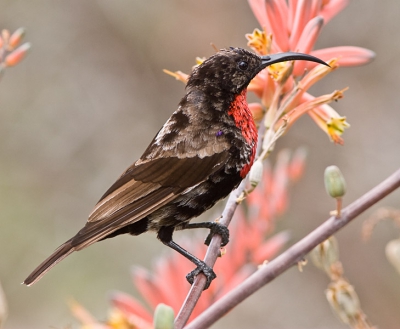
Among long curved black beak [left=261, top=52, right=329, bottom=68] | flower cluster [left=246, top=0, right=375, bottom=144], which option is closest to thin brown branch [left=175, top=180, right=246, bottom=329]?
flower cluster [left=246, top=0, right=375, bottom=144]

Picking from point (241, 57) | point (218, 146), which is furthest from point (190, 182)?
point (241, 57)

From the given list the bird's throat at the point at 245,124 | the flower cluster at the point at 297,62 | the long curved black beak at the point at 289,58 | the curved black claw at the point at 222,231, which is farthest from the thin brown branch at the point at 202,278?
the long curved black beak at the point at 289,58

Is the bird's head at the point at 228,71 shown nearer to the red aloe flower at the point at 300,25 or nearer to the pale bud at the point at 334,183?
the red aloe flower at the point at 300,25

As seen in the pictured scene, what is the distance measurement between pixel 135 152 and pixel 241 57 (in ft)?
14.5

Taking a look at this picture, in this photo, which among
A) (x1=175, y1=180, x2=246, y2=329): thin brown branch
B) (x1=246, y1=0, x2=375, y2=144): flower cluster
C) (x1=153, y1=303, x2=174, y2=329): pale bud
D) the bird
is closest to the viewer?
(x1=153, y1=303, x2=174, y2=329): pale bud

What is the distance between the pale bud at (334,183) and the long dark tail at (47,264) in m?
0.82

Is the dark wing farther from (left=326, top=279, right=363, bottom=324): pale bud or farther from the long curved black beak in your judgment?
(left=326, top=279, right=363, bottom=324): pale bud

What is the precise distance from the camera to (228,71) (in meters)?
2.42

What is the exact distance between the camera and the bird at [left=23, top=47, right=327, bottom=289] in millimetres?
2244

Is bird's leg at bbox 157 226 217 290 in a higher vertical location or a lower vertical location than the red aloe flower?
lower

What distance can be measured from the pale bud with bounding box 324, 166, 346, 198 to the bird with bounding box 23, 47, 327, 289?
1.71 feet

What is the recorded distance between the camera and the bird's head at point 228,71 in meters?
2.36

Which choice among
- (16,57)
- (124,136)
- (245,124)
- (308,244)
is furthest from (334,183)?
(124,136)

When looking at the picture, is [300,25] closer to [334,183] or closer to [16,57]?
[334,183]
